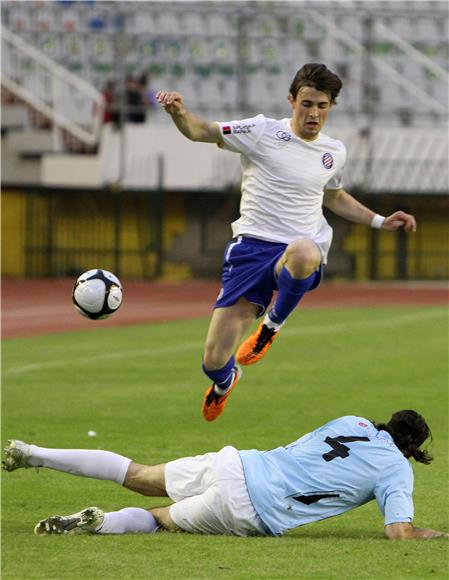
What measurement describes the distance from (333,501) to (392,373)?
10.3 meters

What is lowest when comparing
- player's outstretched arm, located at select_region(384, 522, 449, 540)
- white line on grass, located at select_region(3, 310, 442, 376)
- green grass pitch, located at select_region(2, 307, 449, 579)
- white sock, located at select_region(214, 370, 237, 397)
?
white line on grass, located at select_region(3, 310, 442, 376)

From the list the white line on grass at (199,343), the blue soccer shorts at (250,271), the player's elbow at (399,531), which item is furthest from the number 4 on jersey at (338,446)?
the white line on grass at (199,343)

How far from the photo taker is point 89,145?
40375mm

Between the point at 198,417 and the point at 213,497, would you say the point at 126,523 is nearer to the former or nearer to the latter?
the point at 213,497

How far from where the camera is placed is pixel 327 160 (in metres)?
9.87

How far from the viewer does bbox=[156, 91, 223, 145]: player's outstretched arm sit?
8.77m

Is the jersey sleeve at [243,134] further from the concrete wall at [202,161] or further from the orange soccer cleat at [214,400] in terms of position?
the concrete wall at [202,161]

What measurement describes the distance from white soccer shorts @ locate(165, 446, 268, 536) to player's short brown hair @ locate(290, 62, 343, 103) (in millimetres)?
2789

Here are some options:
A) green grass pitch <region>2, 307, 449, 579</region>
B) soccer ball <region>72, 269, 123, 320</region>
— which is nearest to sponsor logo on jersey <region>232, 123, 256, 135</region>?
soccer ball <region>72, 269, 123, 320</region>

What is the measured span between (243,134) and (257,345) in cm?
156

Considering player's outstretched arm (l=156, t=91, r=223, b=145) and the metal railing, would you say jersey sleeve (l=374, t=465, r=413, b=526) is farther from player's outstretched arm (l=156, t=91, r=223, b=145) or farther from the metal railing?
the metal railing

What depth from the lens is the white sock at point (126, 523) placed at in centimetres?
808

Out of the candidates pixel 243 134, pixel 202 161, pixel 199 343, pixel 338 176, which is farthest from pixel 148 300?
pixel 243 134

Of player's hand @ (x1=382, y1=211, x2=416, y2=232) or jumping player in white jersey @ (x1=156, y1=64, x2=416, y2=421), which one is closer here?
jumping player in white jersey @ (x1=156, y1=64, x2=416, y2=421)
